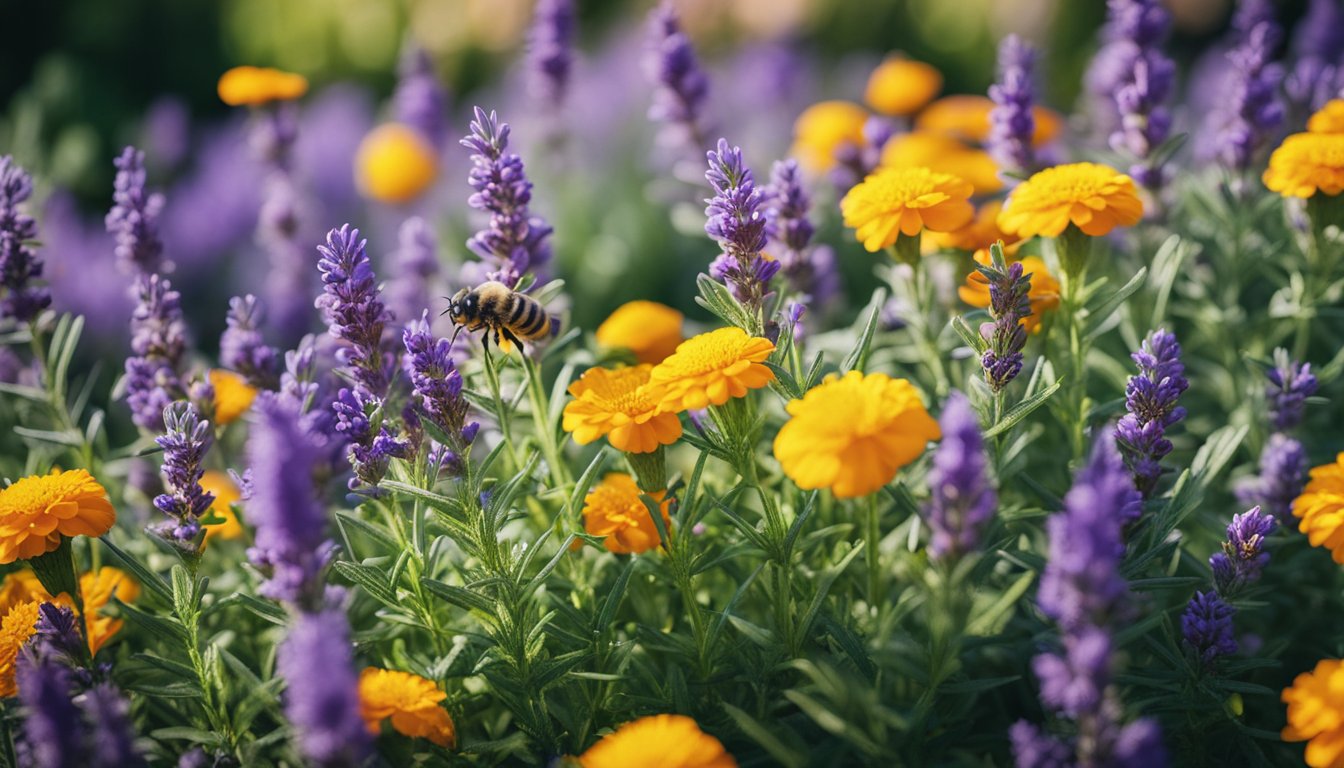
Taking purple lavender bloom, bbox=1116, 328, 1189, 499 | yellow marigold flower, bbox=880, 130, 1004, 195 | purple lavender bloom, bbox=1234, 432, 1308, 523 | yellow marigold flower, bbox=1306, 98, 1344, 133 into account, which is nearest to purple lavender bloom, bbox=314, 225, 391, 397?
purple lavender bloom, bbox=1116, 328, 1189, 499

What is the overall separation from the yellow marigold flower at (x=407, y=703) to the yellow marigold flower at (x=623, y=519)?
0.58 m

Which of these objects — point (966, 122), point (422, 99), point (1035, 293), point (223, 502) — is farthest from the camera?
point (422, 99)

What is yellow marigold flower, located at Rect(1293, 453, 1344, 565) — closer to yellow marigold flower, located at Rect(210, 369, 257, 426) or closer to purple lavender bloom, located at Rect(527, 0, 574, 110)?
yellow marigold flower, located at Rect(210, 369, 257, 426)

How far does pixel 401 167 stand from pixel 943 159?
10.4 feet

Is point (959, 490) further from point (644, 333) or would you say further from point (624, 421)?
point (644, 333)

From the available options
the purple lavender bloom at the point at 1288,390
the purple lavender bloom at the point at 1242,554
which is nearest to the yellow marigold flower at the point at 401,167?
the purple lavender bloom at the point at 1288,390

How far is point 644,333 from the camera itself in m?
3.50

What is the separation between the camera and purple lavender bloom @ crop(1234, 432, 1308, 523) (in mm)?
2920

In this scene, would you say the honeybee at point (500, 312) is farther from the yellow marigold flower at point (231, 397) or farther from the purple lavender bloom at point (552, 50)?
the purple lavender bloom at point (552, 50)

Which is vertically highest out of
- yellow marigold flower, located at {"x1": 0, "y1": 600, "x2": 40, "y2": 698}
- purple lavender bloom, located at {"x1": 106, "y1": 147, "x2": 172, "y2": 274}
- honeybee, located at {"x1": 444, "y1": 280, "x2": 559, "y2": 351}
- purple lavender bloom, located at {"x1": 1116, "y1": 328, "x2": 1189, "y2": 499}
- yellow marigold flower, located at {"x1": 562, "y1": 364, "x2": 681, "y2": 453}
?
purple lavender bloom, located at {"x1": 106, "y1": 147, "x2": 172, "y2": 274}

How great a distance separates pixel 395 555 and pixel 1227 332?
9.44ft

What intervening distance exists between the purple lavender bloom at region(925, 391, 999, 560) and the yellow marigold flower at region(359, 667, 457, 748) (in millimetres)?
1288

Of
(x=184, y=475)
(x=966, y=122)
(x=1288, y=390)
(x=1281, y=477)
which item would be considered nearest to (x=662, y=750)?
(x=184, y=475)

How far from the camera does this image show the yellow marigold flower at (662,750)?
2090 millimetres
